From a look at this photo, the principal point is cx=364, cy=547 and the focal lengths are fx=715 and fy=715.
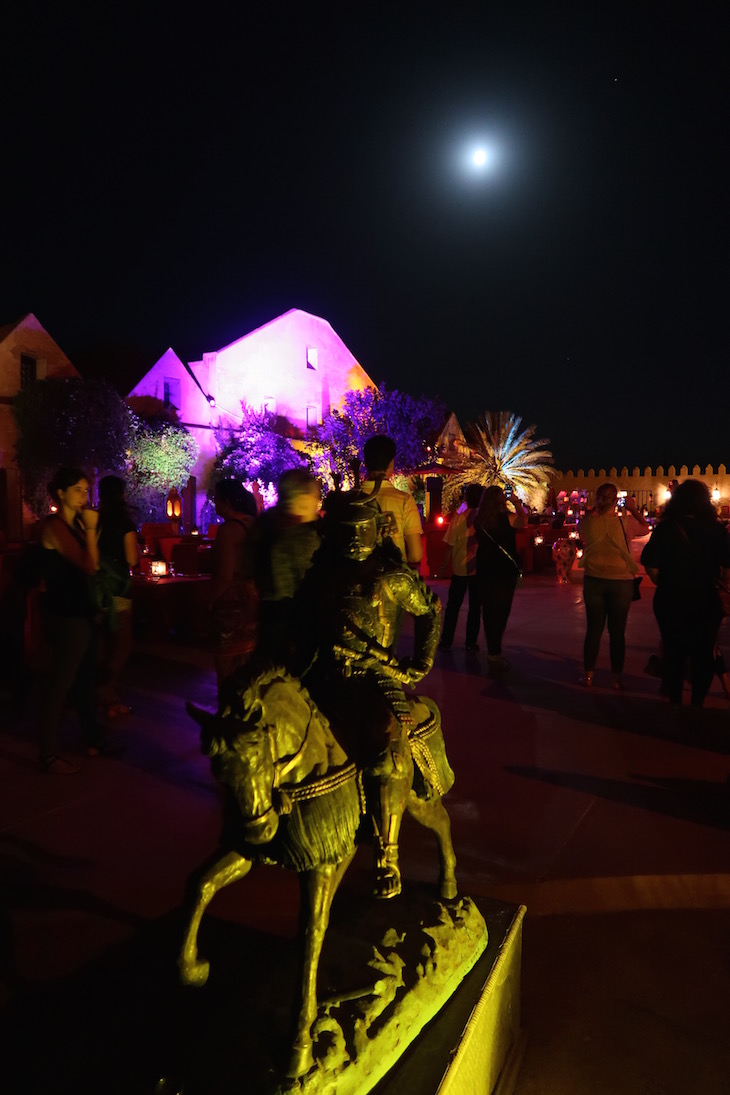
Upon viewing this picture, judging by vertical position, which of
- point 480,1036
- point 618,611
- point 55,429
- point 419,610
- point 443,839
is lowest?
point 480,1036

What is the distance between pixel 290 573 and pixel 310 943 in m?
1.52

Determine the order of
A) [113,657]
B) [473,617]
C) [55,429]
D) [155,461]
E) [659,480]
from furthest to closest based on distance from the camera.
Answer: [659,480] < [155,461] < [55,429] < [473,617] < [113,657]

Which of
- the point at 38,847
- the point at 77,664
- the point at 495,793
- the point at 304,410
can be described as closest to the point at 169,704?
the point at 77,664

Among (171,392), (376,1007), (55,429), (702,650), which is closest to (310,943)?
(376,1007)

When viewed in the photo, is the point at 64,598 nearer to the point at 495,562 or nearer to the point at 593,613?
the point at 495,562

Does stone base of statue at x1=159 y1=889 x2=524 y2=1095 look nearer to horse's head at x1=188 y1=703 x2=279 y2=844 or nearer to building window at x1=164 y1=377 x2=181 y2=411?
horse's head at x1=188 y1=703 x2=279 y2=844

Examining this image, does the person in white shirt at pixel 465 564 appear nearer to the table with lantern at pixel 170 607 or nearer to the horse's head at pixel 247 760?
the table with lantern at pixel 170 607

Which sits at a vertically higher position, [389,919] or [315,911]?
[315,911]

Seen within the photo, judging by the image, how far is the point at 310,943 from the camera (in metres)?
1.82

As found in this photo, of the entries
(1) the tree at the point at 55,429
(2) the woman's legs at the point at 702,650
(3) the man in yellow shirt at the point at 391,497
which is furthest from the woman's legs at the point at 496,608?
(1) the tree at the point at 55,429

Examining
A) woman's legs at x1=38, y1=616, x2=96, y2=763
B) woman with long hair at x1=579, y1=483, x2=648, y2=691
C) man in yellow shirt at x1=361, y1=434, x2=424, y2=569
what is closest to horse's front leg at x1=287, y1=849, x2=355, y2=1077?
man in yellow shirt at x1=361, y1=434, x2=424, y2=569

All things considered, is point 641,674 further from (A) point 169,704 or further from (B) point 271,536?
(B) point 271,536

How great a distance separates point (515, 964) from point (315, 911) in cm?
94

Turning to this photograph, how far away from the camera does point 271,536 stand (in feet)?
10.1
